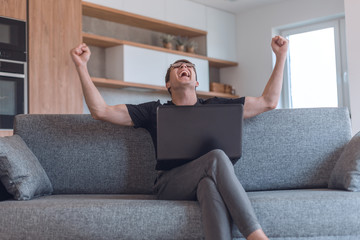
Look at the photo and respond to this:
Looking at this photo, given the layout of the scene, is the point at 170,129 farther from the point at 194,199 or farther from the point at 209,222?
the point at 209,222

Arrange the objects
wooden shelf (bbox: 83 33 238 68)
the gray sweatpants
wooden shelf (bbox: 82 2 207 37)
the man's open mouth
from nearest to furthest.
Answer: the gray sweatpants < the man's open mouth < wooden shelf (bbox: 83 33 238 68) < wooden shelf (bbox: 82 2 207 37)

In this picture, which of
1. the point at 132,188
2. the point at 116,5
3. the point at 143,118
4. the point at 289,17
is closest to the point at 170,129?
the point at 143,118

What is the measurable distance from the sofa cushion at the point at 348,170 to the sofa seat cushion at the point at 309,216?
0.77 ft

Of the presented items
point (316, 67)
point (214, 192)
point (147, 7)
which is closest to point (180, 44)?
point (147, 7)

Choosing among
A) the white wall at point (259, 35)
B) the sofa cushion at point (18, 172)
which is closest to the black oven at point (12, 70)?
the sofa cushion at point (18, 172)

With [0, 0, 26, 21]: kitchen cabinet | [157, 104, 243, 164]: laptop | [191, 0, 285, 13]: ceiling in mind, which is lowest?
[157, 104, 243, 164]: laptop

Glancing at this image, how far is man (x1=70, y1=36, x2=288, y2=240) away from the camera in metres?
1.78

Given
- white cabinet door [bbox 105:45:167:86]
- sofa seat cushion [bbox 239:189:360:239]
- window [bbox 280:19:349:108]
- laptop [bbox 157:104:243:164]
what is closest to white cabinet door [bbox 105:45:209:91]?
white cabinet door [bbox 105:45:167:86]

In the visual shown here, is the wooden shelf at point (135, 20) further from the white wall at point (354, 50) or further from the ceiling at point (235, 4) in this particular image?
the white wall at point (354, 50)

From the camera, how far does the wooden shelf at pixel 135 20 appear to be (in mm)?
5148

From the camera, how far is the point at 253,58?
6.66 metres

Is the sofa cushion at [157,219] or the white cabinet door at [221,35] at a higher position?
the white cabinet door at [221,35]

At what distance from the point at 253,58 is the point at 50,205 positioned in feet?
16.8

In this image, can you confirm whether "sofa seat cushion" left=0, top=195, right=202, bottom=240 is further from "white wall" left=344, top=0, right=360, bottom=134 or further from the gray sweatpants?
"white wall" left=344, top=0, right=360, bottom=134
